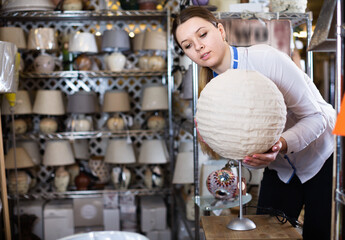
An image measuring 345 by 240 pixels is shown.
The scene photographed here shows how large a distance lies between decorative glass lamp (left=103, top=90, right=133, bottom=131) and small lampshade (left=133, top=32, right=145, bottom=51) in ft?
1.38

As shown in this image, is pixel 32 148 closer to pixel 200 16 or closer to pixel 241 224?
pixel 200 16

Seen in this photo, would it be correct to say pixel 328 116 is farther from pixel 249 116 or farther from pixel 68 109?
pixel 68 109

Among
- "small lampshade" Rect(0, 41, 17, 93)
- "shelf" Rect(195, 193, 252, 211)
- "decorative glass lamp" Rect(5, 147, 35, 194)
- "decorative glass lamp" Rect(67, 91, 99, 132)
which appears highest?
"small lampshade" Rect(0, 41, 17, 93)

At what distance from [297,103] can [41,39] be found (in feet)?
8.71

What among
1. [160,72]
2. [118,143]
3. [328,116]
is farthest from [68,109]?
[328,116]

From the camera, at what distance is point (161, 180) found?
11.6 ft

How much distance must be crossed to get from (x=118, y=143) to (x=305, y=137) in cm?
241

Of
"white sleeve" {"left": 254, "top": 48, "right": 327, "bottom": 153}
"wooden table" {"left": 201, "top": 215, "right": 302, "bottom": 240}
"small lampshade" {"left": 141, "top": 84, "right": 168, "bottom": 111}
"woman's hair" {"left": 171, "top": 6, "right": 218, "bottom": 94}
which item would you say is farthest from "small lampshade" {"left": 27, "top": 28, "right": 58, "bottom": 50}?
"wooden table" {"left": 201, "top": 215, "right": 302, "bottom": 240}

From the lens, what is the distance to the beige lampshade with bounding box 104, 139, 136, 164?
339cm

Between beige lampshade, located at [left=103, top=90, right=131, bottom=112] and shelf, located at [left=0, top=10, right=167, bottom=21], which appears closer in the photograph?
shelf, located at [left=0, top=10, right=167, bottom=21]

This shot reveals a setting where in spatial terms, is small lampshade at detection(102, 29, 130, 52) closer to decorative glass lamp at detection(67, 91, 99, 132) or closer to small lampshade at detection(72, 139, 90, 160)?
decorative glass lamp at detection(67, 91, 99, 132)

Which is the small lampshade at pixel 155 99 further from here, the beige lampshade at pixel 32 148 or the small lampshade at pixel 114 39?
the beige lampshade at pixel 32 148

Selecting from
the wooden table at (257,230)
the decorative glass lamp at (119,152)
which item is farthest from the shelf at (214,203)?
the decorative glass lamp at (119,152)

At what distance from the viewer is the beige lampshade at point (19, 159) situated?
321 centimetres
